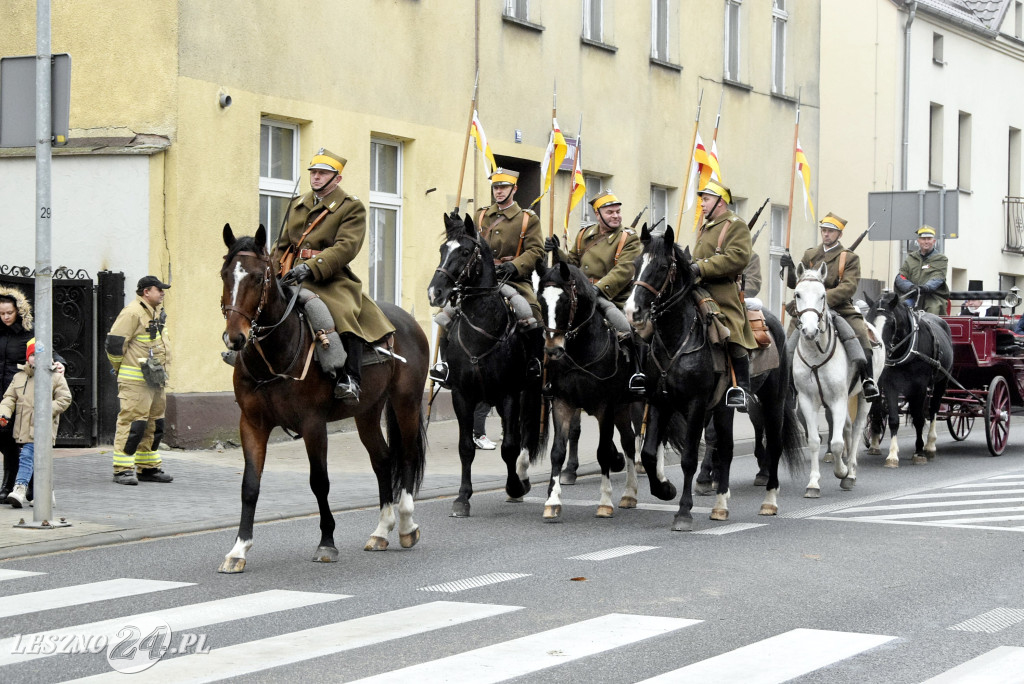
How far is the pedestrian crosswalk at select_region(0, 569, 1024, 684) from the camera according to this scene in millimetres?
6328

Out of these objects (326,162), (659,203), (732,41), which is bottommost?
(326,162)

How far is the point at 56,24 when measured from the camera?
1683 cm

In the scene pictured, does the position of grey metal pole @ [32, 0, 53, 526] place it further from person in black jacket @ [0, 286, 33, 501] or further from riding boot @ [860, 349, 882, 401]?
riding boot @ [860, 349, 882, 401]

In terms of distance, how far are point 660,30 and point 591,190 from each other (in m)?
3.53

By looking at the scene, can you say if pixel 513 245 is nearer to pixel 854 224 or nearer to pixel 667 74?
pixel 667 74

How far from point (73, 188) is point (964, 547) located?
10470mm

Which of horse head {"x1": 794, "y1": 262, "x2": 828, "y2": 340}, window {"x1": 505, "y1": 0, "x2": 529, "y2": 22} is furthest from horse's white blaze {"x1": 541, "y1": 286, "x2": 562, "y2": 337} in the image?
window {"x1": 505, "y1": 0, "x2": 529, "y2": 22}

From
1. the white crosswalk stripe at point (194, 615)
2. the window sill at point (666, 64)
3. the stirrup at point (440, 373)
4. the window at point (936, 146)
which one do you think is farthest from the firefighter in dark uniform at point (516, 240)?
the window at point (936, 146)

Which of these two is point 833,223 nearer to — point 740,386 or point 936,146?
point 740,386

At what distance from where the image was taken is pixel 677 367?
1145 centimetres

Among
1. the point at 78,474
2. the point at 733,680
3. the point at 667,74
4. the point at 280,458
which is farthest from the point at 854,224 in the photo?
the point at 733,680

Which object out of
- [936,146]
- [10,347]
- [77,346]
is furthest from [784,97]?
[10,347]

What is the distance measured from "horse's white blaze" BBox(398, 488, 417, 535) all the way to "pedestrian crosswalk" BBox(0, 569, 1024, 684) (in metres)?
1.89

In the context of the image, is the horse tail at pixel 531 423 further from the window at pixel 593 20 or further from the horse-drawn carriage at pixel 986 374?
the window at pixel 593 20
